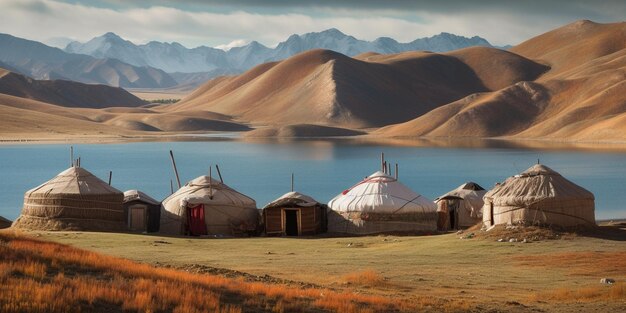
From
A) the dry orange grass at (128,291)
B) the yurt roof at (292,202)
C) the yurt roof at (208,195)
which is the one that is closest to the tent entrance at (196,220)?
the yurt roof at (208,195)

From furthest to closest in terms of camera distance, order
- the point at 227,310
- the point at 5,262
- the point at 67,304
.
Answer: the point at 5,262, the point at 227,310, the point at 67,304

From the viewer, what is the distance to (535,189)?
28.5 metres

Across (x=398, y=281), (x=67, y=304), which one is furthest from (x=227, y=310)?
(x=398, y=281)

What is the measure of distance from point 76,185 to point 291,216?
728 centimetres

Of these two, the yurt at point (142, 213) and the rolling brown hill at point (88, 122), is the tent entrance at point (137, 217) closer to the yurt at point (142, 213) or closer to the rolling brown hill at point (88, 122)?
the yurt at point (142, 213)

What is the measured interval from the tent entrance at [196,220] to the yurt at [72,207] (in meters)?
2.36

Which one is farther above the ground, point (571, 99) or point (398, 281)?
point (571, 99)

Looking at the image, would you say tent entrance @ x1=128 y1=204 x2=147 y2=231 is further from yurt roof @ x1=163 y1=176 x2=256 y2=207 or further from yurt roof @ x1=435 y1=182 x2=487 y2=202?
yurt roof @ x1=435 y1=182 x2=487 y2=202

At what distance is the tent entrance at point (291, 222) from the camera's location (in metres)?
33.0

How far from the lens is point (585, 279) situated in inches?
770

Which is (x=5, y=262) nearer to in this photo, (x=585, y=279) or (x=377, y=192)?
(x=585, y=279)

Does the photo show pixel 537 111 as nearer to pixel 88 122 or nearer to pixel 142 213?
pixel 88 122

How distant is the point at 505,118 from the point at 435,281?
13473 centimetres

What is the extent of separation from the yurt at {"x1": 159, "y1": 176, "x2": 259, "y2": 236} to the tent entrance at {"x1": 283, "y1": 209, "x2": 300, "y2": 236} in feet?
3.94
